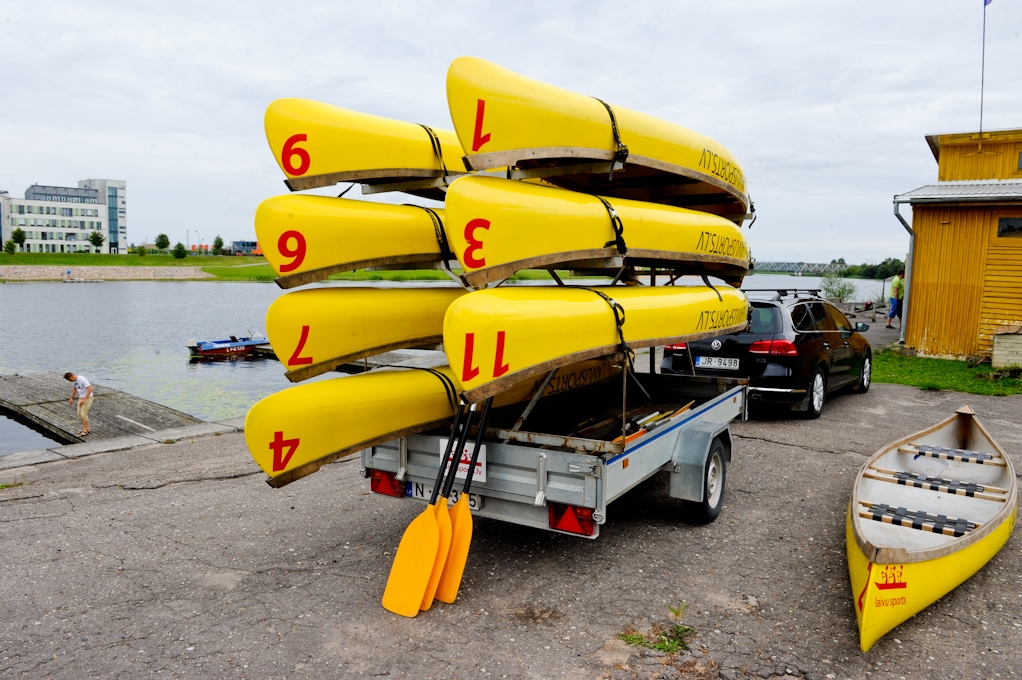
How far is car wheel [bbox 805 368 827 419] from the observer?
9172 millimetres

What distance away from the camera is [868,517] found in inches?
190

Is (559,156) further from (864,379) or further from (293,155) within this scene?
(864,379)

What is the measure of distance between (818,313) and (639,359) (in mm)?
5294

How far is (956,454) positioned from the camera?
635 centimetres

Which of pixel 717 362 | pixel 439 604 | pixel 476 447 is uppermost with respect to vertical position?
pixel 717 362

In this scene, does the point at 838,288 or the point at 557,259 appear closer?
the point at 557,259

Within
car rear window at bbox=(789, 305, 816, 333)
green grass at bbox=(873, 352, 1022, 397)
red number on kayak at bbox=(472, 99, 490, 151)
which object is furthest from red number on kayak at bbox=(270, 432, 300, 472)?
green grass at bbox=(873, 352, 1022, 397)

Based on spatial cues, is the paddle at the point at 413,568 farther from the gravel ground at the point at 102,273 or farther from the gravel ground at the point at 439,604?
the gravel ground at the point at 102,273

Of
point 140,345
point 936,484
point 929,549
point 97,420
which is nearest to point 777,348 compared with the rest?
point 936,484

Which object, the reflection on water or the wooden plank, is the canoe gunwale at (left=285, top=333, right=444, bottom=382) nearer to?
the wooden plank

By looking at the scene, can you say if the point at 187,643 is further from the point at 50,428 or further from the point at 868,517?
the point at 50,428

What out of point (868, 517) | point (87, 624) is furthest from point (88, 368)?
point (868, 517)

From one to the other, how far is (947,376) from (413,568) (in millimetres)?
12391

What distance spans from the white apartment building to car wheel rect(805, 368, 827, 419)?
14309 cm
